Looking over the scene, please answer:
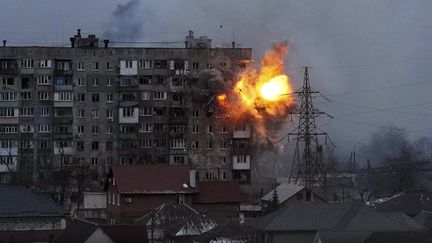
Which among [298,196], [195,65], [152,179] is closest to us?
A: [152,179]

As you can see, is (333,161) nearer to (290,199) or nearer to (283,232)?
(290,199)

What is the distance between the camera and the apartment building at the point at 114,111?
3652 inches

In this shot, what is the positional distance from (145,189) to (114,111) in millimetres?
26465

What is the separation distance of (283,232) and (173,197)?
1760 cm

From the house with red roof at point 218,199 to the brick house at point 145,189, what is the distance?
853 mm

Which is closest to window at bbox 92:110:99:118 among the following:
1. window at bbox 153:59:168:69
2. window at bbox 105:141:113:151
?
window at bbox 105:141:113:151

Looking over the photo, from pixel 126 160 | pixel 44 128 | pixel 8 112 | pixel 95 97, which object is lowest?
pixel 126 160

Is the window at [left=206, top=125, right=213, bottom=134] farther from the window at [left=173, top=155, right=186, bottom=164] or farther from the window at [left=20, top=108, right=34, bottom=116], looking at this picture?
the window at [left=20, top=108, right=34, bottom=116]

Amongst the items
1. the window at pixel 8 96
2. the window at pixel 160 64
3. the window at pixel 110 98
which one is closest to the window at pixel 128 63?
the window at pixel 160 64

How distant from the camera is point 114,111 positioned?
93688mm

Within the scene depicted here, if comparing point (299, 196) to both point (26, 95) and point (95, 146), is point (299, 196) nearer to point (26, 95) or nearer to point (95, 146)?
point (95, 146)

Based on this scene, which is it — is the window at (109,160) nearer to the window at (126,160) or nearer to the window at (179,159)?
the window at (126,160)

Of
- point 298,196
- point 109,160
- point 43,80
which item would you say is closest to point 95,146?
point 109,160

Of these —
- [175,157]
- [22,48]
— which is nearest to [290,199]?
[175,157]
